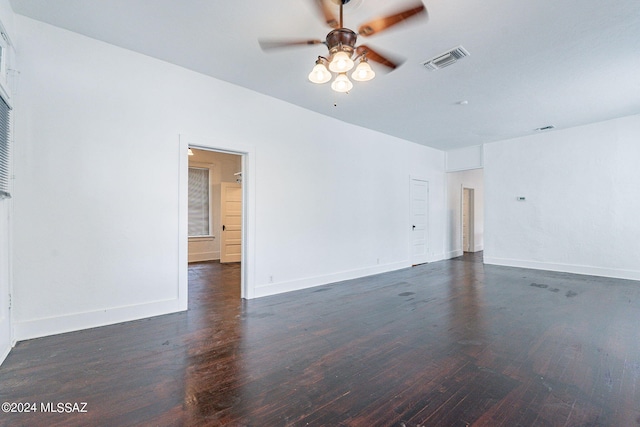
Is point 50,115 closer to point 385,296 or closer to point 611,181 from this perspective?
point 385,296

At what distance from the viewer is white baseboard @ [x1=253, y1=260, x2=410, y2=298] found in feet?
14.4

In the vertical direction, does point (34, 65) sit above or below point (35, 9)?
below

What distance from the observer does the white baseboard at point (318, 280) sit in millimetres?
4394

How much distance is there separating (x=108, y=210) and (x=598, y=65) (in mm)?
5982

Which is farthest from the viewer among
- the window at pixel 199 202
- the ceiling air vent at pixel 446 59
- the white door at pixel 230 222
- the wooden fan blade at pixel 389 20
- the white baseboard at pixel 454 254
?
the white baseboard at pixel 454 254

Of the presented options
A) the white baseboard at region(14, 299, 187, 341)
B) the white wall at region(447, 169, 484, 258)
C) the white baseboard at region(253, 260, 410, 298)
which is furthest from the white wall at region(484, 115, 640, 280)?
the white baseboard at region(14, 299, 187, 341)

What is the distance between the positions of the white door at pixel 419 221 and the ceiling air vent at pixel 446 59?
3822mm

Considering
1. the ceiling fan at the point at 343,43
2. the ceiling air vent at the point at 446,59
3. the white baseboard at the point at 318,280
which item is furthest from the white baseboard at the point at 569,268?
the ceiling fan at the point at 343,43

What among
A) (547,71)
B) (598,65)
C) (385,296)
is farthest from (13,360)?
(598,65)

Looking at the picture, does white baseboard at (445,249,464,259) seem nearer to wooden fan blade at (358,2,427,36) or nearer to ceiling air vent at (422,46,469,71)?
ceiling air vent at (422,46,469,71)

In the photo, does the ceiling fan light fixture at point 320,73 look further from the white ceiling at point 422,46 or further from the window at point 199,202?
the window at point 199,202

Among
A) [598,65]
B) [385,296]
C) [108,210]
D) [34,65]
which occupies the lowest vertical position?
[385,296]

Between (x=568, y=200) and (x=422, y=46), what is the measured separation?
5421mm

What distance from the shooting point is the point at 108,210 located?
318 centimetres
